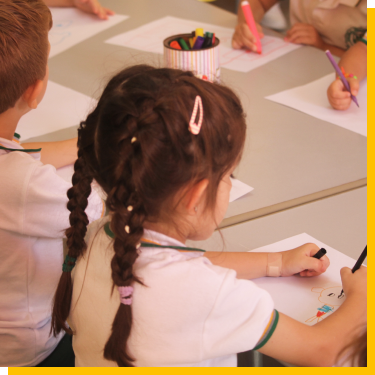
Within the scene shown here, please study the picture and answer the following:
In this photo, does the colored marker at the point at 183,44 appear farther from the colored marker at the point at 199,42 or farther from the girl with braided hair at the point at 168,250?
the girl with braided hair at the point at 168,250

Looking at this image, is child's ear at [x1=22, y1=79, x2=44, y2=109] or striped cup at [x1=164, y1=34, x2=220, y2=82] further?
striped cup at [x1=164, y1=34, x2=220, y2=82]

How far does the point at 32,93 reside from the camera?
0.84m

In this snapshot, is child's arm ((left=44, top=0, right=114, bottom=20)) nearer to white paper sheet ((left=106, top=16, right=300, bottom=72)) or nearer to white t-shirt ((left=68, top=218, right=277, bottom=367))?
white paper sheet ((left=106, top=16, right=300, bottom=72))

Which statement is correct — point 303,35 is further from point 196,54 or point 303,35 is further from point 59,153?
point 59,153

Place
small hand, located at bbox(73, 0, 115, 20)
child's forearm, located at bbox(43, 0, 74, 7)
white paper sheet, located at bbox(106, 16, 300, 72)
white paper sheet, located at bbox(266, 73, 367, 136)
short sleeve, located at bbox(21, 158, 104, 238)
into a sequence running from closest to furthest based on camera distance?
short sleeve, located at bbox(21, 158, 104, 238)
white paper sheet, located at bbox(266, 73, 367, 136)
white paper sheet, located at bbox(106, 16, 300, 72)
small hand, located at bbox(73, 0, 115, 20)
child's forearm, located at bbox(43, 0, 74, 7)

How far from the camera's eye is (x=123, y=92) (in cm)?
53

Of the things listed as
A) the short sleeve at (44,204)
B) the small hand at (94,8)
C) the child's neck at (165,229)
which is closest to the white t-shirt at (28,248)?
the short sleeve at (44,204)

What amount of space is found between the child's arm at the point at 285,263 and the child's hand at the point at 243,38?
875 mm

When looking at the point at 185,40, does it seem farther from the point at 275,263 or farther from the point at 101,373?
the point at 101,373

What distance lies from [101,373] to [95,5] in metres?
1.43

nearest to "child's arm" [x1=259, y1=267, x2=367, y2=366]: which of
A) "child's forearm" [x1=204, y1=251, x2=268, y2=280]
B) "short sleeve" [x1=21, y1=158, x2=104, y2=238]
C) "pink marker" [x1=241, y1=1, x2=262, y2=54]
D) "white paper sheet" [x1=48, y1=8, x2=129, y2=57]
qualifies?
"child's forearm" [x1=204, y1=251, x2=268, y2=280]

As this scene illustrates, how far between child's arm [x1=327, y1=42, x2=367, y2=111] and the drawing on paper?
597 mm

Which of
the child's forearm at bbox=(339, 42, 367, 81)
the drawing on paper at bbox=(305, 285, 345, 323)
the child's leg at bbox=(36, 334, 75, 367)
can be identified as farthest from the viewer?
the child's forearm at bbox=(339, 42, 367, 81)

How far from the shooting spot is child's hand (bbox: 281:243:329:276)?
0.66 metres
